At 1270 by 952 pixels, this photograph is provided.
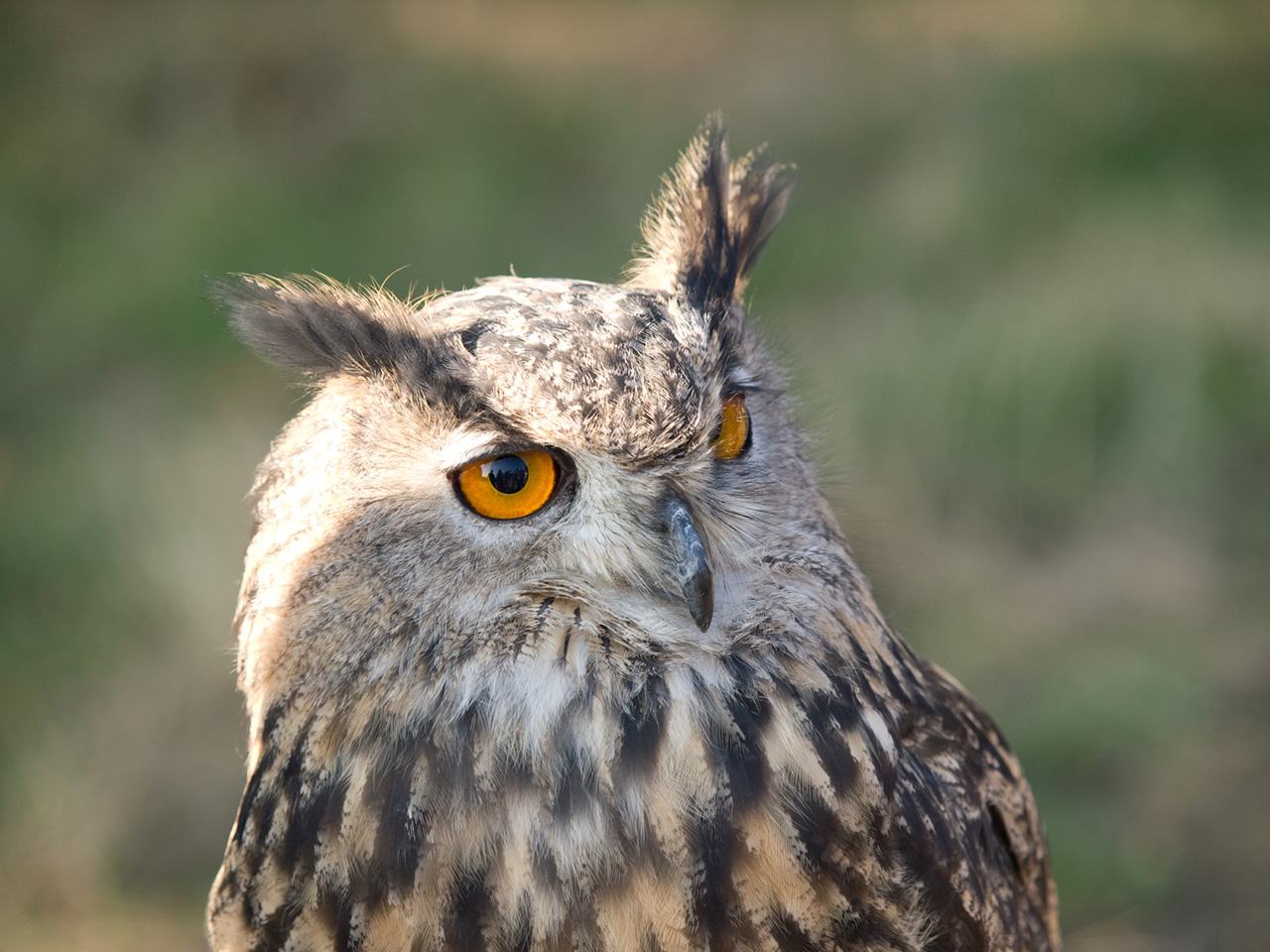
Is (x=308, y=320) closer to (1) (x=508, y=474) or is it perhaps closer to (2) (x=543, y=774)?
(1) (x=508, y=474)

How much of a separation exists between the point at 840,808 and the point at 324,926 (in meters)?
0.51

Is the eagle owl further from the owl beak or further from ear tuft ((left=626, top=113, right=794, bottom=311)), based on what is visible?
ear tuft ((left=626, top=113, right=794, bottom=311))

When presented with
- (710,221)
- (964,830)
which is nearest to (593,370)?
(710,221)

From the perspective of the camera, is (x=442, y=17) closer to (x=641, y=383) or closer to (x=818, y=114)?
(x=818, y=114)

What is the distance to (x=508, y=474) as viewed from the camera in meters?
1.23

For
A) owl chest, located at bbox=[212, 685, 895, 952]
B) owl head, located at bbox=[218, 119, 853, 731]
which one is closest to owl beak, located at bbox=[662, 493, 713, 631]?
owl head, located at bbox=[218, 119, 853, 731]

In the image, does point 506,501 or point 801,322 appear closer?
point 506,501

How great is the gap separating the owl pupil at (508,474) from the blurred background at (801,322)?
85cm

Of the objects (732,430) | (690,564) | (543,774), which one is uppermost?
(732,430)

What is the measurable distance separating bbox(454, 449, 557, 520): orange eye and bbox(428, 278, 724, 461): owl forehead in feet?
0.12

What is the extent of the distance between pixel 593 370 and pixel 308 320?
13.8 inches

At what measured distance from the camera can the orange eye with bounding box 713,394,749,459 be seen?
1.35 meters

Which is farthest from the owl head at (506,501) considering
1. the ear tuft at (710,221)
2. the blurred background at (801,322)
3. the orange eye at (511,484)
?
the blurred background at (801,322)

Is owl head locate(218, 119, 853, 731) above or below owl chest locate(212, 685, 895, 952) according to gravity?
above
